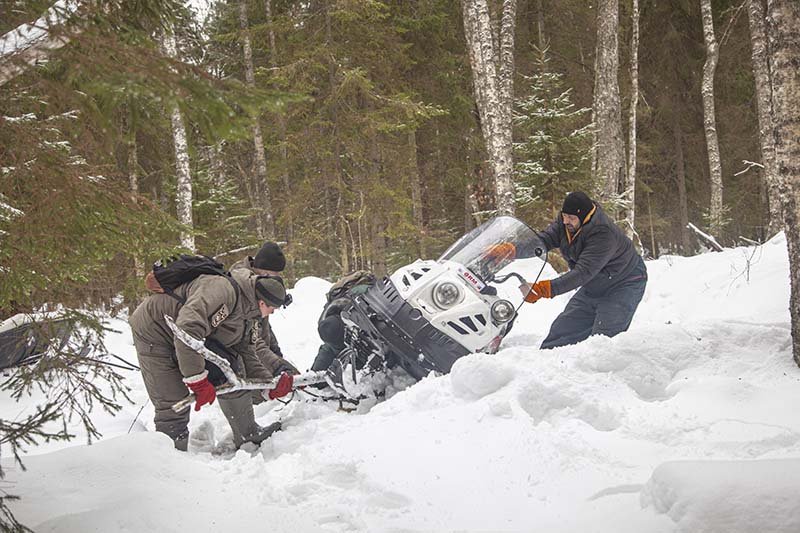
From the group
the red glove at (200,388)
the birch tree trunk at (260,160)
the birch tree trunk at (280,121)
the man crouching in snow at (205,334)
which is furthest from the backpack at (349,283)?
the birch tree trunk at (260,160)

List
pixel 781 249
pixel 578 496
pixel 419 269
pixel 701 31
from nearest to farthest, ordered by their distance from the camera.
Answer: pixel 578 496 → pixel 419 269 → pixel 781 249 → pixel 701 31

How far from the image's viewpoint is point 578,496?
2877mm

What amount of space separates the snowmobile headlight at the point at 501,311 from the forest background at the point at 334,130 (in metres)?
2.66

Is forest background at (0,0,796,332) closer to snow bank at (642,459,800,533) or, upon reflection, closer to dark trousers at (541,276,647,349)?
snow bank at (642,459,800,533)

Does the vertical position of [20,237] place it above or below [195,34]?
below

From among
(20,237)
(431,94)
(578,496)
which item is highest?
(431,94)

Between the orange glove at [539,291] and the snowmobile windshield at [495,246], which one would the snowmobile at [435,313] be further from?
the orange glove at [539,291]

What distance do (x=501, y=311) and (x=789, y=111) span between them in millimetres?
2570

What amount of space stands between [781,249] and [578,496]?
23.5 feet

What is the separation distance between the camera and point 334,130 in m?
14.2

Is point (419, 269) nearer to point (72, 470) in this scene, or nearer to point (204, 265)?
point (204, 265)

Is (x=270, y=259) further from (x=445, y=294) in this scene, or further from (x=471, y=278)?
(x=471, y=278)

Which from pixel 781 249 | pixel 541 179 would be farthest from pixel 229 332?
pixel 541 179

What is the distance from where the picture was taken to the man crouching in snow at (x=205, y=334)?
4516 millimetres
